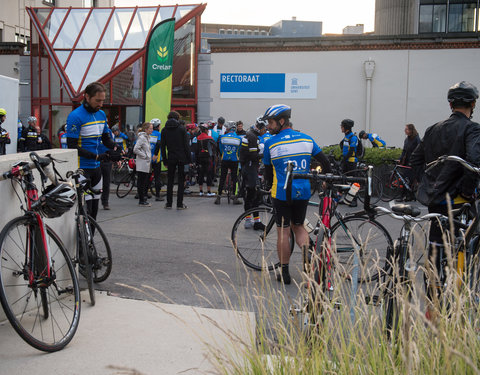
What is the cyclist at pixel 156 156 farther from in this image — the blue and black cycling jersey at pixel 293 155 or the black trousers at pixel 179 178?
the blue and black cycling jersey at pixel 293 155

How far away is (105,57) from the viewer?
23.9 m

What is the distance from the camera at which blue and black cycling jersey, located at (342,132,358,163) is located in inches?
521

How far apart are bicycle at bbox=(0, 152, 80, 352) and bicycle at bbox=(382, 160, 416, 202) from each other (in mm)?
10978

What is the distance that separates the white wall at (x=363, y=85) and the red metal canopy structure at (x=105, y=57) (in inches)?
74.4

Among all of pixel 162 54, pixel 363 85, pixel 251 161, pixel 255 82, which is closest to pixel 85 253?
pixel 251 161

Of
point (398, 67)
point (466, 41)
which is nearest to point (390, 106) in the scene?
point (398, 67)

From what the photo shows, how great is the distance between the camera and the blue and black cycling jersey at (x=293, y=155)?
5.81m

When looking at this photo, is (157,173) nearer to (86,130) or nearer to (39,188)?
(86,130)

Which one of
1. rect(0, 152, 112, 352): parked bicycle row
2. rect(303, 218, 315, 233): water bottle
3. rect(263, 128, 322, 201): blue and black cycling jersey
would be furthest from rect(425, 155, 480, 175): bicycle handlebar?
rect(0, 152, 112, 352): parked bicycle row

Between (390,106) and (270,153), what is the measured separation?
1722 cm

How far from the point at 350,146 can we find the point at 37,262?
33.6 feet

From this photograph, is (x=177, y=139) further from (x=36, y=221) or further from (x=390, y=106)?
(x=390, y=106)

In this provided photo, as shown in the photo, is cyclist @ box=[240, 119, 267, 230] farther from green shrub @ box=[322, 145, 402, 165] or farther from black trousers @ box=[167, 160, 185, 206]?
green shrub @ box=[322, 145, 402, 165]

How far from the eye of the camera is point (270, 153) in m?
5.96
